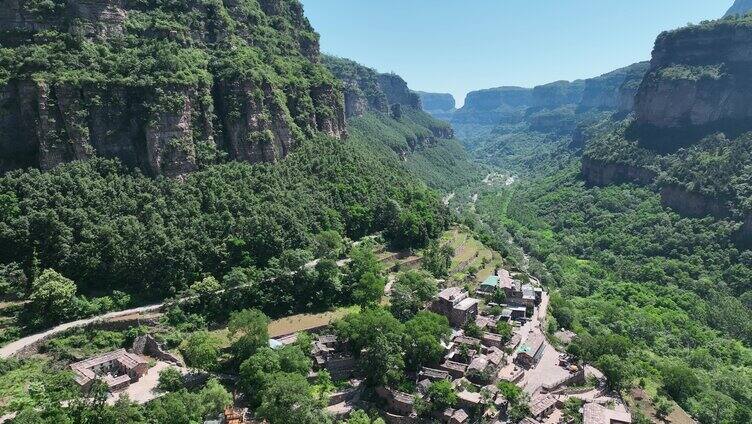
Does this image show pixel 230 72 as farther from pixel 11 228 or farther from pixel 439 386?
pixel 439 386

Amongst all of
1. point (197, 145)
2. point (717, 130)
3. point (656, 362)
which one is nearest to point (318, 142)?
point (197, 145)

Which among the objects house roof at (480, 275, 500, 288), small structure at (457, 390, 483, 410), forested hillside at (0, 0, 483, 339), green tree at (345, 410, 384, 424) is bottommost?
small structure at (457, 390, 483, 410)

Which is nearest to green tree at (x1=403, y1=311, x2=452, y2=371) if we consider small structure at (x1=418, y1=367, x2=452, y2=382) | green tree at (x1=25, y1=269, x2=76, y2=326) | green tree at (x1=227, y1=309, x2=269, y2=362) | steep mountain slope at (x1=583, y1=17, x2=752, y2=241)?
small structure at (x1=418, y1=367, x2=452, y2=382)

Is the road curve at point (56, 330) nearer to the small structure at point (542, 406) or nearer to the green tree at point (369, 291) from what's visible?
the green tree at point (369, 291)

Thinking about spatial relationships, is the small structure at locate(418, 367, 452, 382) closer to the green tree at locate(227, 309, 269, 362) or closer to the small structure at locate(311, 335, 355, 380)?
the small structure at locate(311, 335, 355, 380)

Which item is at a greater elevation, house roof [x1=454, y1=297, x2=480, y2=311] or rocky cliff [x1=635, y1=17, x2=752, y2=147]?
rocky cliff [x1=635, y1=17, x2=752, y2=147]
